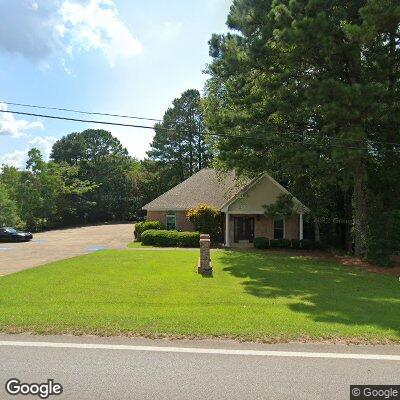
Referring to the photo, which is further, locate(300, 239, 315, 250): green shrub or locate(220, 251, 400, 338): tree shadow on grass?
locate(300, 239, 315, 250): green shrub

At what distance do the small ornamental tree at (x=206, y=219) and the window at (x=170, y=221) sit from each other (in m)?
3.38

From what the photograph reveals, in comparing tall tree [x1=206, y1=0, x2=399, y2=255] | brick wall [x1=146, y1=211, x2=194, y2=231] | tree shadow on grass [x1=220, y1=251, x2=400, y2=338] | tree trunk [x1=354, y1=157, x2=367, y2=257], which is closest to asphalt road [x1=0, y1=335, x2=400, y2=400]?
tree shadow on grass [x1=220, y1=251, x2=400, y2=338]

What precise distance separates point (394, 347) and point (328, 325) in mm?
1425

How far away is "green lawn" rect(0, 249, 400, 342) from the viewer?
24.2 ft

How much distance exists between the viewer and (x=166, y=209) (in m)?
33.1

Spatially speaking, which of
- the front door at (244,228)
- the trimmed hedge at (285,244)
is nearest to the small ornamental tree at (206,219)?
the front door at (244,228)

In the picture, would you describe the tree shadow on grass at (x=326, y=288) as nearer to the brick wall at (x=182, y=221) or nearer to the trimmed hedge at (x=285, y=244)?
the trimmed hedge at (x=285, y=244)

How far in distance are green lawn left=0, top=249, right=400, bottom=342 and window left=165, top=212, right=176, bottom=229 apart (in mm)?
15975

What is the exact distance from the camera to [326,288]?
42.2 ft

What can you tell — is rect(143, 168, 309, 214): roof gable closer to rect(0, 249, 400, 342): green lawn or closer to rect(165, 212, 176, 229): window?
rect(165, 212, 176, 229): window

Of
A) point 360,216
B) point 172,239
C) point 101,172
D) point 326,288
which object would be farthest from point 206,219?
point 101,172

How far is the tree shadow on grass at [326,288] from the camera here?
8.82 metres

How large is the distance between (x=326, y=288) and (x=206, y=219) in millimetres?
17466

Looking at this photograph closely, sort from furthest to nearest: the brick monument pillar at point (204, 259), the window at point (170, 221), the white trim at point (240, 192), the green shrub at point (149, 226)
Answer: the window at point (170, 221), the green shrub at point (149, 226), the white trim at point (240, 192), the brick monument pillar at point (204, 259)
